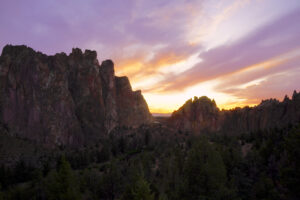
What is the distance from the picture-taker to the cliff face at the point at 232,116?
349ft

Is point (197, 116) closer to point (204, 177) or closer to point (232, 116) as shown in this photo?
point (232, 116)

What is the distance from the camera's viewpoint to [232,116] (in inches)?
5866

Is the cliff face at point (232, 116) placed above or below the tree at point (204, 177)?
above

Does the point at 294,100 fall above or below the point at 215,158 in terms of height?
above

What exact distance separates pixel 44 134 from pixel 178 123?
8681cm

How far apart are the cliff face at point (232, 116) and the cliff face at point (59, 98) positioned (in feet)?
122

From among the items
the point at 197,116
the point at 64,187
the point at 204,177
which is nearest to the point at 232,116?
Result: the point at 197,116

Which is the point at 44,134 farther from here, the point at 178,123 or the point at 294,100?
the point at 294,100

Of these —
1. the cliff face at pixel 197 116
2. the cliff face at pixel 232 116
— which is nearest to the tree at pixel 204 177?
the cliff face at pixel 232 116

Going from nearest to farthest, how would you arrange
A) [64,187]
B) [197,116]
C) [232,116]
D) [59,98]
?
[64,187], [59,98], [232,116], [197,116]

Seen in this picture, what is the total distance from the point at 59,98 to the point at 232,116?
109263 millimetres

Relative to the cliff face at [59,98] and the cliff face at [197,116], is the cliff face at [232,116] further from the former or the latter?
the cliff face at [59,98]

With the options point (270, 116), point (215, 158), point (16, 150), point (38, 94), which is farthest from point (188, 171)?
point (38, 94)

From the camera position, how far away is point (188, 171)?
2208cm
